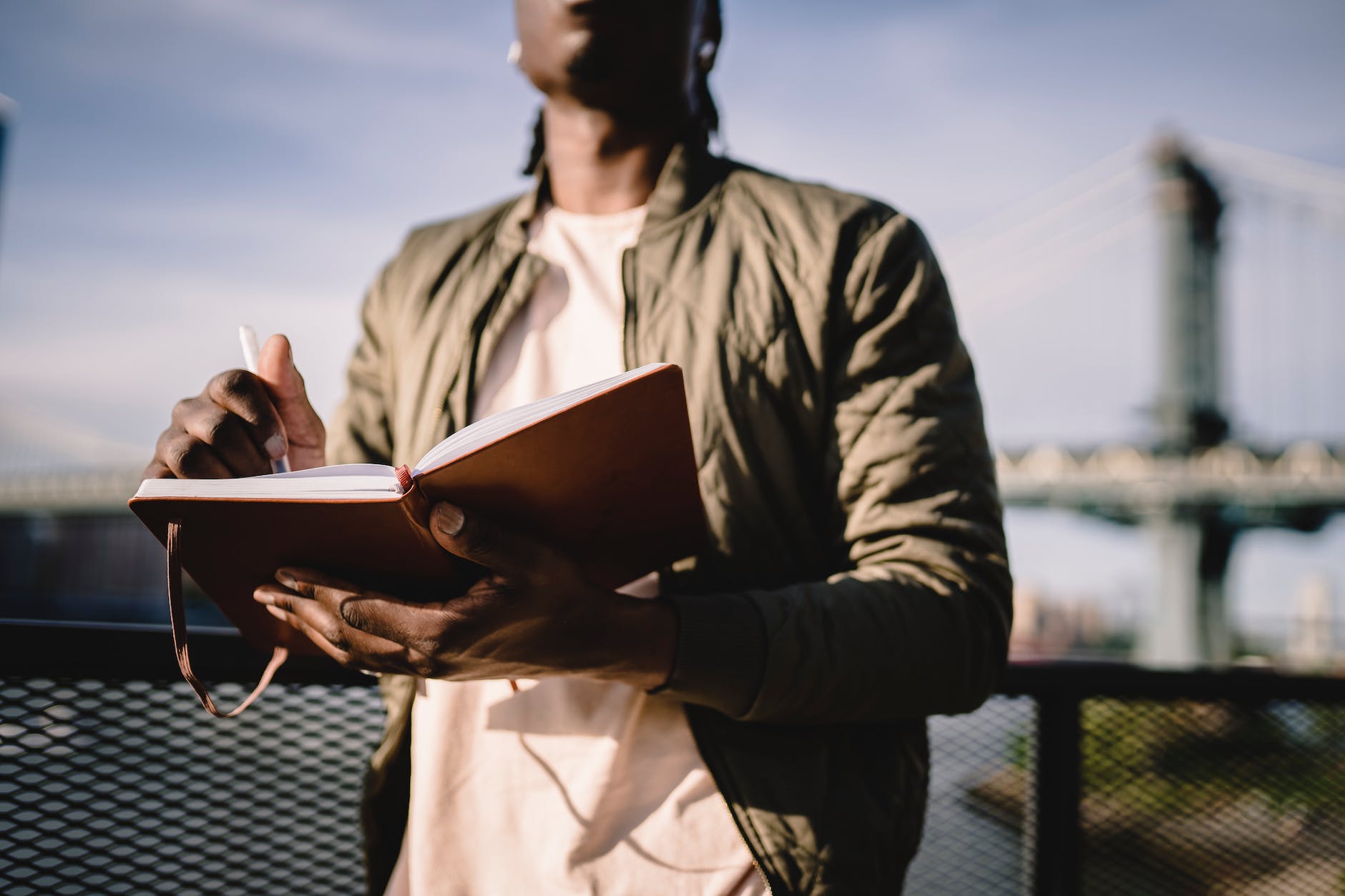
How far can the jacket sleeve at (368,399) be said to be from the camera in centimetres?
125

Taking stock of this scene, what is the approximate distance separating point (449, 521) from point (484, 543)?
0.03 m

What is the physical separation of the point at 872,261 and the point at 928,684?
0.46 meters

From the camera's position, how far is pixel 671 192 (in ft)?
3.80

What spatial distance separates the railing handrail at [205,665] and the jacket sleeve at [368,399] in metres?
0.27

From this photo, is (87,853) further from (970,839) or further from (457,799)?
(970,839)

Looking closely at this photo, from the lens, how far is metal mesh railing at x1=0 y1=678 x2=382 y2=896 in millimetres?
1101

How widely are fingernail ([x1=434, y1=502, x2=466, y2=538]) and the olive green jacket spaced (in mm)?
243

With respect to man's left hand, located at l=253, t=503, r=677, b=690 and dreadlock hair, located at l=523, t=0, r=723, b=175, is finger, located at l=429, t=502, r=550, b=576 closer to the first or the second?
man's left hand, located at l=253, t=503, r=677, b=690

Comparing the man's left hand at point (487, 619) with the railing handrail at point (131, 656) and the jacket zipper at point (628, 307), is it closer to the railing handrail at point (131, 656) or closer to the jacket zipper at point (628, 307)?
the jacket zipper at point (628, 307)

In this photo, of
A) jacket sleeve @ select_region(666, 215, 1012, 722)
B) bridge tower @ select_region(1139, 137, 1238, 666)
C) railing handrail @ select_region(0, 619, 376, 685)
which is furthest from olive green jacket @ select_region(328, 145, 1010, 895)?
bridge tower @ select_region(1139, 137, 1238, 666)

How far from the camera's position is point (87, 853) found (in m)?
1.13

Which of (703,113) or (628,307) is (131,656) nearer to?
(628,307)

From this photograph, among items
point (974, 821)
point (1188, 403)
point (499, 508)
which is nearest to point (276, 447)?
point (499, 508)

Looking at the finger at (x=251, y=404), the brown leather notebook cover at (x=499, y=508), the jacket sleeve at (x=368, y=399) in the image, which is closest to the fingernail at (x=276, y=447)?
the finger at (x=251, y=404)
